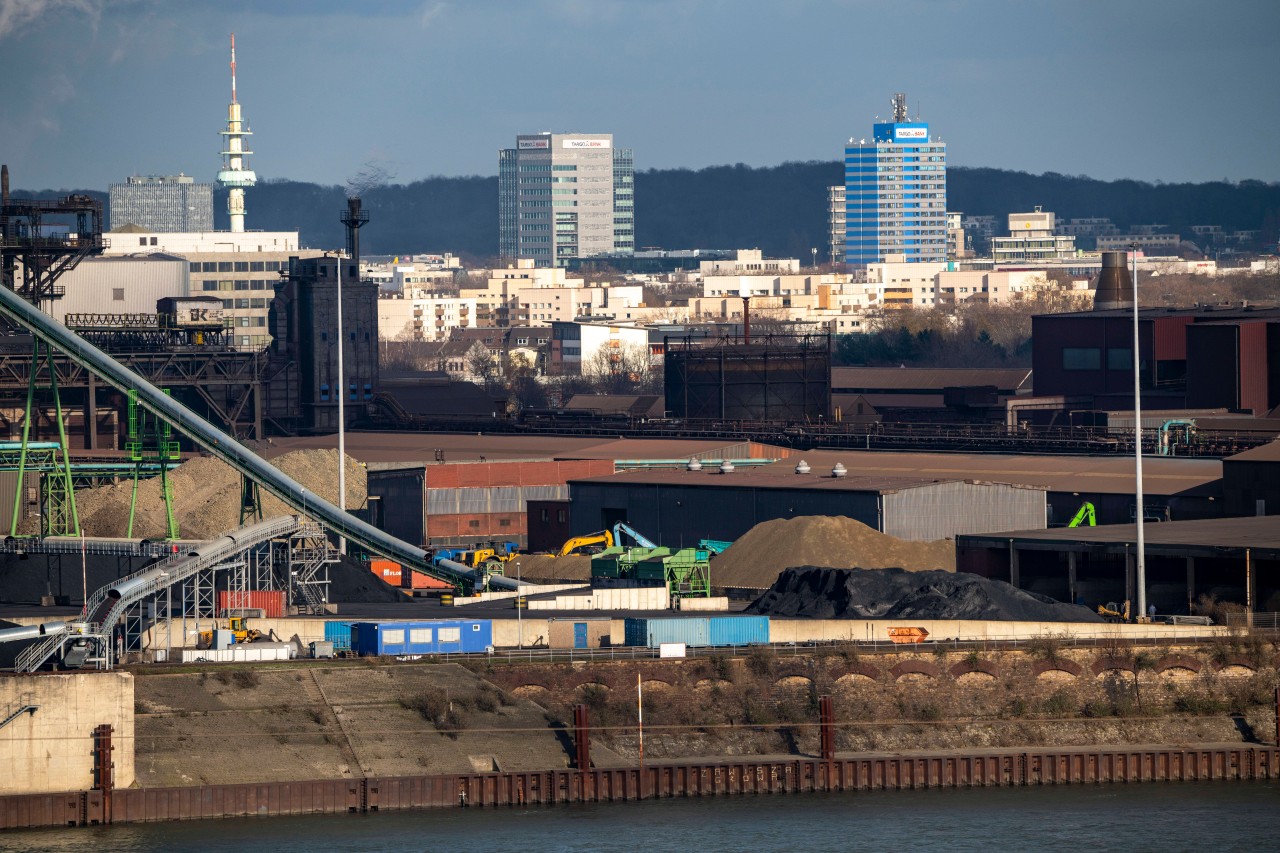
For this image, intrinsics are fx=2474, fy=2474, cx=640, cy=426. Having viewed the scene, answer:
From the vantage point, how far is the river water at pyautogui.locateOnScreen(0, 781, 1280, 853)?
58844 millimetres

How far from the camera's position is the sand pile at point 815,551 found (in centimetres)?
8638

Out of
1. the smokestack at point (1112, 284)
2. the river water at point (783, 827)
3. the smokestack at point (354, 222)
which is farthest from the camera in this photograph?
the smokestack at point (1112, 284)

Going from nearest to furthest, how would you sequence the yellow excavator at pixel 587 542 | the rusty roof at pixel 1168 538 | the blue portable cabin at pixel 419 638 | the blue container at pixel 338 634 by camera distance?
1. the blue portable cabin at pixel 419 638
2. the blue container at pixel 338 634
3. the rusty roof at pixel 1168 538
4. the yellow excavator at pixel 587 542

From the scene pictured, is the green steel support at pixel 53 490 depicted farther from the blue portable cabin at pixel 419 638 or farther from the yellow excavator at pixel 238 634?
the blue portable cabin at pixel 419 638

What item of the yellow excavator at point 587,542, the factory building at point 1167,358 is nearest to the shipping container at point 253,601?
the yellow excavator at point 587,542

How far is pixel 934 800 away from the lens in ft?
210

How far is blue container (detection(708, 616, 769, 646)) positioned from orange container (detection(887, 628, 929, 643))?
3716 millimetres

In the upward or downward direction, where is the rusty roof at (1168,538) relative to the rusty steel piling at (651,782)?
upward

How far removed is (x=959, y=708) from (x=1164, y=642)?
6.83m

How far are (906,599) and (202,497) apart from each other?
41211mm

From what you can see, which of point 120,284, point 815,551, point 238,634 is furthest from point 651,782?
point 120,284

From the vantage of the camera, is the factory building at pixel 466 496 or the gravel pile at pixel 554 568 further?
the factory building at pixel 466 496

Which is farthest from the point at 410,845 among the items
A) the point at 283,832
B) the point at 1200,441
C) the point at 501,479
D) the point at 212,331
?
the point at 212,331

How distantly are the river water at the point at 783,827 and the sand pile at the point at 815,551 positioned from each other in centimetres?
2194
